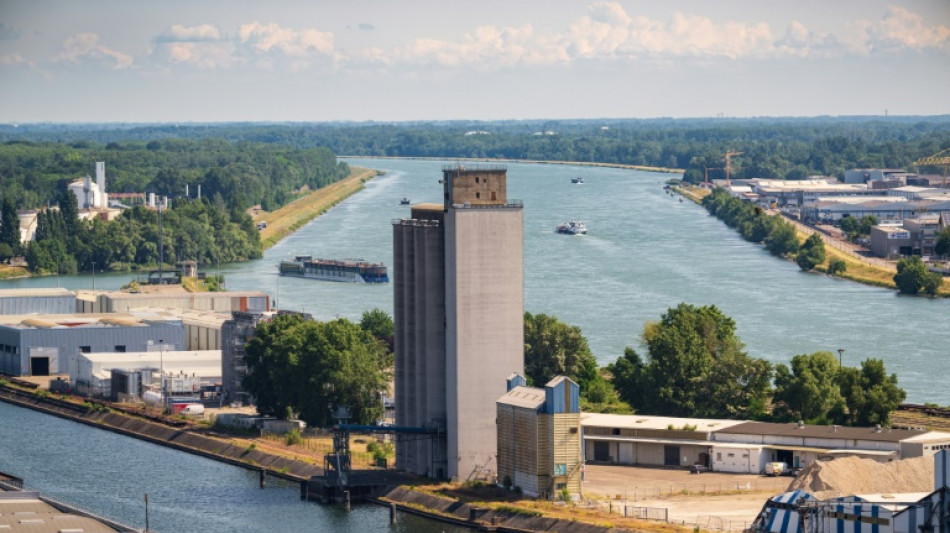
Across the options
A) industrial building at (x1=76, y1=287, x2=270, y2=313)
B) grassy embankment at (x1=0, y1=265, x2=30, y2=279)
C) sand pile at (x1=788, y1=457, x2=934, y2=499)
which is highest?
sand pile at (x1=788, y1=457, x2=934, y2=499)

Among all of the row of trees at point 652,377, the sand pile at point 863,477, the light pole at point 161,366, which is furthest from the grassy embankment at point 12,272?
the sand pile at point 863,477

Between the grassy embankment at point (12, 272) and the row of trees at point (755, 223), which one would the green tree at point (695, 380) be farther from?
the grassy embankment at point (12, 272)

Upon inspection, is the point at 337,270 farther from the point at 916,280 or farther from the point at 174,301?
the point at 916,280

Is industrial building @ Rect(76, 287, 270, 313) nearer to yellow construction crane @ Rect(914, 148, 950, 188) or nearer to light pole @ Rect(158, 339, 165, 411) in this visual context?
light pole @ Rect(158, 339, 165, 411)

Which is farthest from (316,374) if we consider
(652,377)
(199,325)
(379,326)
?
(199,325)

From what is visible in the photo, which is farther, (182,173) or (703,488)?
(182,173)

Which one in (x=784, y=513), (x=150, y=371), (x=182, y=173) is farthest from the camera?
(x=182, y=173)

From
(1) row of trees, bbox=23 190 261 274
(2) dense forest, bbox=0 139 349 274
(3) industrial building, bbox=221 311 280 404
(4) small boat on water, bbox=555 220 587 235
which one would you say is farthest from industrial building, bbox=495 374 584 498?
(4) small boat on water, bbox=555 220 587 235
